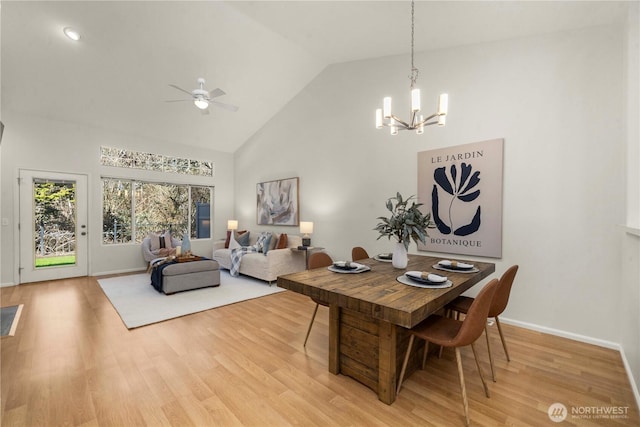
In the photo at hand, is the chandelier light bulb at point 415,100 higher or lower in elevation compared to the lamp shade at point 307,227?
higher

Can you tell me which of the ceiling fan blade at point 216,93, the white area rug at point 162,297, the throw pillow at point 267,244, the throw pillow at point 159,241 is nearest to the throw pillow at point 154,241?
the throw pillow at point 159,241

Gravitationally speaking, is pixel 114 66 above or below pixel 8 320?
above

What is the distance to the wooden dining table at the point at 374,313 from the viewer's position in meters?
1.60

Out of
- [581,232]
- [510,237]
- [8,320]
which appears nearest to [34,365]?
[8,320]

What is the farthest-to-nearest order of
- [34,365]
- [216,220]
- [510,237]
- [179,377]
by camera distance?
[216,220], [510,237], [34,365], [179,377]

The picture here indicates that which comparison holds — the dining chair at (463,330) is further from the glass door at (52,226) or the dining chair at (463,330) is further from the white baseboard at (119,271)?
the glass door at (52,226)

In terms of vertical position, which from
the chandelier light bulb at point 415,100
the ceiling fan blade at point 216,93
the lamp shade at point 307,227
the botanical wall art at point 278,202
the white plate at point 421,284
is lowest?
the white plate at point 421,284

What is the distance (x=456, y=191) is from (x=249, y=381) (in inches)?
122

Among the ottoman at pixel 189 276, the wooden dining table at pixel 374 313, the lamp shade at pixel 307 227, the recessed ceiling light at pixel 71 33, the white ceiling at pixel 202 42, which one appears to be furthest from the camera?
the lamp shade at pixel 307 227

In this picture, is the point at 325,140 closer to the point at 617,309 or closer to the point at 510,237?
the point at 510,237

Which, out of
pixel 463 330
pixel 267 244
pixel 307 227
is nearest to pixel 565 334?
pixel 463 330

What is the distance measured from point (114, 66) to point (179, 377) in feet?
14.8

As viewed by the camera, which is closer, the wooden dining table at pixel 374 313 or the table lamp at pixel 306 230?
the wooden dining table at pixel 374 313

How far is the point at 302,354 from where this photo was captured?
249 centimetres
